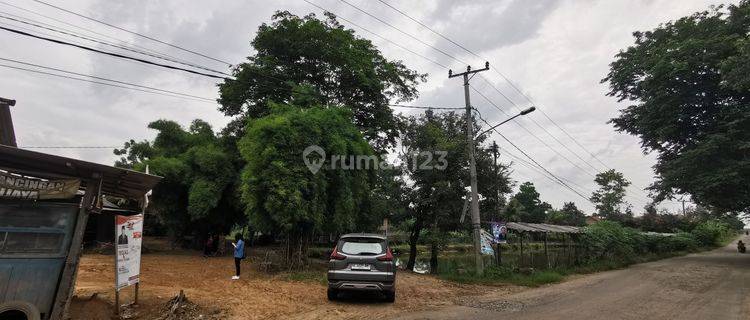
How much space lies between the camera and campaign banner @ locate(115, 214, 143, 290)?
754 centimetres

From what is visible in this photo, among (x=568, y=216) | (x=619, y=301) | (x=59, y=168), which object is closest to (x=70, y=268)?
(x=59, y=168)

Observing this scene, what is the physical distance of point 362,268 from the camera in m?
9.33

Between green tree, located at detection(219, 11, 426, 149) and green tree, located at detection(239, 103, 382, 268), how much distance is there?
514 cm

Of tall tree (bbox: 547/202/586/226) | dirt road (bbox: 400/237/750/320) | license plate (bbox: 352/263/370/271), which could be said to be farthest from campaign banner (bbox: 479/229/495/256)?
tall tree (bbox: 547/202/586/226)

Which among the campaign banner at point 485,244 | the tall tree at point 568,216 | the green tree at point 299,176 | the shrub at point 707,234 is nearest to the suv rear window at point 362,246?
the green tree at point 299,176

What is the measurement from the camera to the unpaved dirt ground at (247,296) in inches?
319

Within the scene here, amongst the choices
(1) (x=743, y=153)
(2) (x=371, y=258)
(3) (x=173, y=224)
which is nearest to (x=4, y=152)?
(2) (x=371, y=258)

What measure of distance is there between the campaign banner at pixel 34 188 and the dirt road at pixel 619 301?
21.0 feet

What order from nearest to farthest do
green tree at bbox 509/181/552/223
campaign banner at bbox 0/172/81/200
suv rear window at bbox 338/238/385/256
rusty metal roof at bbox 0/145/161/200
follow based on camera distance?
1. campaign banner at bbox 0/172/81/200
2. rusty metal roof at bbox 0/145/161/200
3. suv rear window at bbox 338/238/385/256
4. green tree at bbox 509/181/552/223

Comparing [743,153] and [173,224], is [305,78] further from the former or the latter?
[743,153]

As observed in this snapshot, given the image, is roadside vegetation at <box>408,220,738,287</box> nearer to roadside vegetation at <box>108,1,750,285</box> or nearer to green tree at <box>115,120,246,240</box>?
roadside vegetation at <box>108,1,750,285</box>

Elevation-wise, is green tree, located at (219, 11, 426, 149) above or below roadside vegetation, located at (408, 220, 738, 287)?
above

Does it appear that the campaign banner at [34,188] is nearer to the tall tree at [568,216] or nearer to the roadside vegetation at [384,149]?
the roadside vegetation at [384,149]

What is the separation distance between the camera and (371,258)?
9.38 m
